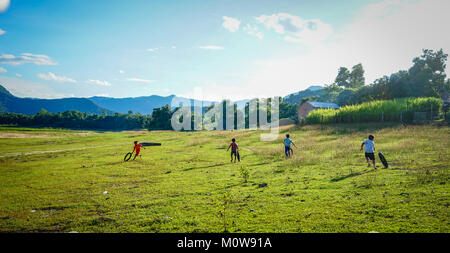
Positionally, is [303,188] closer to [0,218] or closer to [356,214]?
[356,214]

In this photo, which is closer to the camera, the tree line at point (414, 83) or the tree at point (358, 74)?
the tree line at point (414, 83)

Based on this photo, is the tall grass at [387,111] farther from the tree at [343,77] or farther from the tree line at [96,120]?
the tree at [343,77]

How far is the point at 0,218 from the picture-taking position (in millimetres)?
9633

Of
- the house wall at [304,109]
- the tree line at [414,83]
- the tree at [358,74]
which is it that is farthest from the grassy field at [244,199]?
the tree at [358,74]

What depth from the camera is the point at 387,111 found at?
140 ft

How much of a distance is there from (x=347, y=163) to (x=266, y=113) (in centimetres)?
9281

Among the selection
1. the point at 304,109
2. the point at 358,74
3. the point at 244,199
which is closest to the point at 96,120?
the point at 304,109

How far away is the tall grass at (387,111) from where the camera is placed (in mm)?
40250

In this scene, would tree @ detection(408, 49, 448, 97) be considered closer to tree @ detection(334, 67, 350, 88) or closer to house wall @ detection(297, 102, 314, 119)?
house wall @ detection(297, 102, 314, 119)

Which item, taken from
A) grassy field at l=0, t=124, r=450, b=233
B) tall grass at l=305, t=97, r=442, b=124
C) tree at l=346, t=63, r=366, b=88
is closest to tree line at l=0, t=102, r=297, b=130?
tree at l=346, t=63, r=366, b=88

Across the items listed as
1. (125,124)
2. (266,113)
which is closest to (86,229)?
(266,113)

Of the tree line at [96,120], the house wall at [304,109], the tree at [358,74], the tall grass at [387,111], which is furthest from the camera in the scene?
the tree at [358,74]
